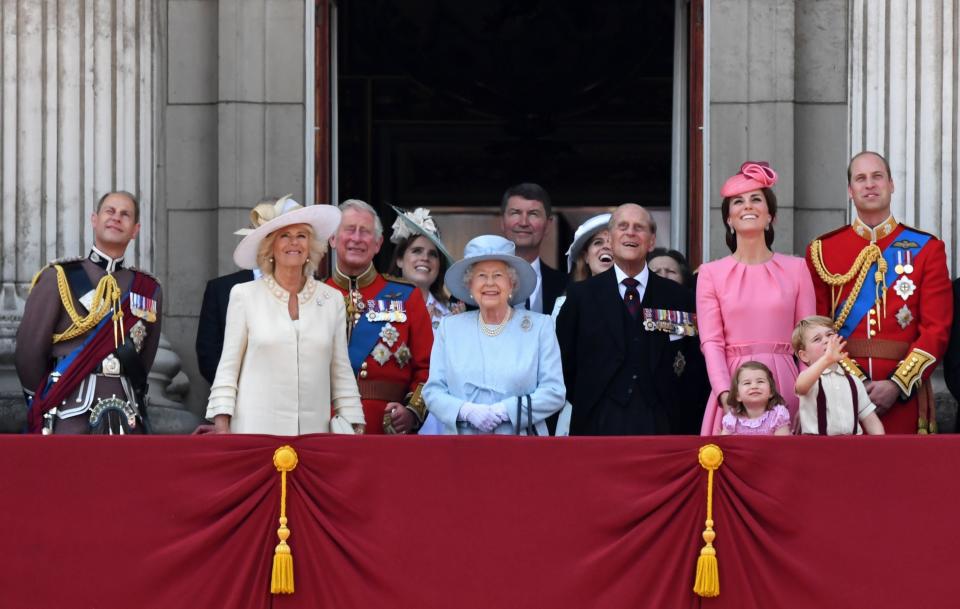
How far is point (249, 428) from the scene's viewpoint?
8.46 metres

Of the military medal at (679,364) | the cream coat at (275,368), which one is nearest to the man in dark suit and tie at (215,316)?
the cream coat at (275,368)

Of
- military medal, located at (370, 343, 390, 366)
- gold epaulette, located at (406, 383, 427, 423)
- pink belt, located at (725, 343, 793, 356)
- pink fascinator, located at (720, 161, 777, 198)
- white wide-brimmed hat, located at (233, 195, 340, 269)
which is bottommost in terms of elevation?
gold epaulette, located at (406, 383, 427, 423)

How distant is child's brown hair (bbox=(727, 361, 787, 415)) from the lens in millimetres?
8422

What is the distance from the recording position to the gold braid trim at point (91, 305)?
29.8ft

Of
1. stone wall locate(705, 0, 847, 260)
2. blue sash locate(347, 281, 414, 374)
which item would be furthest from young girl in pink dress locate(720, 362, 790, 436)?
stone wall locate(705, 0, 847, 260)

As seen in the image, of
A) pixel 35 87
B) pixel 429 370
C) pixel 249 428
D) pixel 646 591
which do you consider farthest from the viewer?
pixel 35 87

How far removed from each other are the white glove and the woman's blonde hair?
0.95 meters

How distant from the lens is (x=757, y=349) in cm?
873

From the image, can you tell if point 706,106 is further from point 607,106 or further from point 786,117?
point 607,106

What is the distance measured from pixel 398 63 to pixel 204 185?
18.7 feet

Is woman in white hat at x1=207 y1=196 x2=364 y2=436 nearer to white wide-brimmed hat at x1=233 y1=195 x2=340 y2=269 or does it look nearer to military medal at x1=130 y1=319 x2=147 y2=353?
white wide-brimmed hat at x1=233 y1=195 x2=340 y2=269

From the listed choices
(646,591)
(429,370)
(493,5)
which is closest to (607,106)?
(493,5)

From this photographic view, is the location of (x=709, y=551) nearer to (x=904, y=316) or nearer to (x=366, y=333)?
(x=904, y=316)

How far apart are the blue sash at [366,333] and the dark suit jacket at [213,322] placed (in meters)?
0.62
